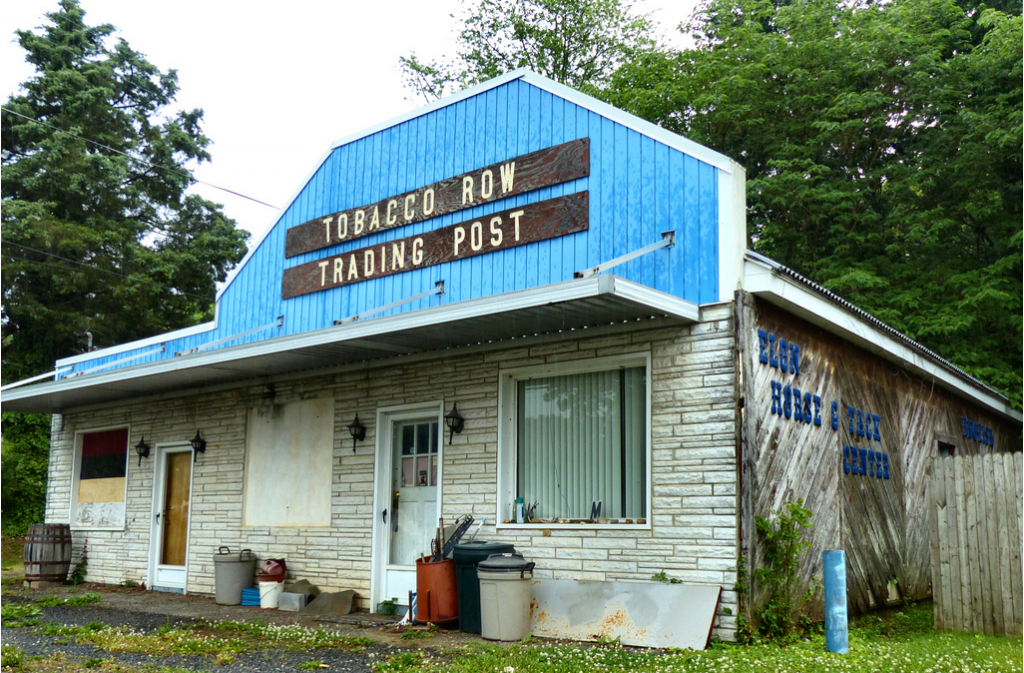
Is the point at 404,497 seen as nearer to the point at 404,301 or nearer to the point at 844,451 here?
the point at 404,301

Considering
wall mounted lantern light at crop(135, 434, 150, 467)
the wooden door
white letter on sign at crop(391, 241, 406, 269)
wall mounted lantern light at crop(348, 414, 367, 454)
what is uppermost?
white letter on sign at crop(391, 241, 406, 269)

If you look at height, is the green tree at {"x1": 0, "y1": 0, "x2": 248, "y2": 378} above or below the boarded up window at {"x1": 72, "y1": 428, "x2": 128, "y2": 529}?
above

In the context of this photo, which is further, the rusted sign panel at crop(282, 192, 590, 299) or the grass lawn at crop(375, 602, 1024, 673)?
the rusted sign panel at crop(282, 192, 590, 299)

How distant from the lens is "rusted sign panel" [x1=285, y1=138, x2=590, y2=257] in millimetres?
10344

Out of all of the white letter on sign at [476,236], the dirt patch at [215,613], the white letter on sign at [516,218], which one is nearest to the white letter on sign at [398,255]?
the white letter on sign at [476,236]

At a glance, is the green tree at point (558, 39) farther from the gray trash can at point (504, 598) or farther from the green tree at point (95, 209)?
the gray trash can at point (504, 598)

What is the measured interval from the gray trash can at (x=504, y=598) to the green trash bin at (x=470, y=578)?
15.9 inches

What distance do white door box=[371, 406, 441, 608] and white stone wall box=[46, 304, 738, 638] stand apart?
160 millimetres

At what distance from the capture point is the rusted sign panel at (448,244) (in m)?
10.3

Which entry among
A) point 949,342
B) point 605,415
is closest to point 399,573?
point 605,415

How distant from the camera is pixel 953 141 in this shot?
70.3ft

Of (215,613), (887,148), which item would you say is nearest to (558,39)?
(887,148)

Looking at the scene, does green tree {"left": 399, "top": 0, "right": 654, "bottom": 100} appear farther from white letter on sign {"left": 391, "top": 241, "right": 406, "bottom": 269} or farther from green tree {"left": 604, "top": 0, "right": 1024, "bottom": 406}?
white letter on sign {"left": 391, "top": 241, "right": 406, "bottom": 269}

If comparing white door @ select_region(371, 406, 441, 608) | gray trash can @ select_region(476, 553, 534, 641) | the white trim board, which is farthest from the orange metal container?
the white trim board
